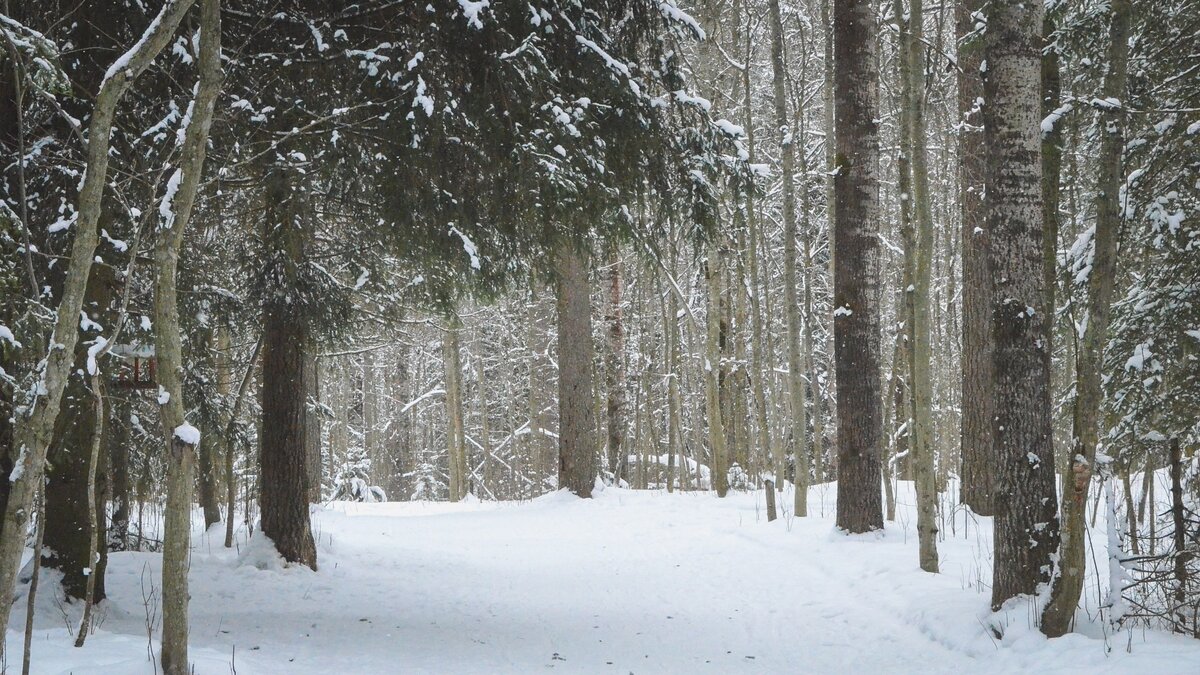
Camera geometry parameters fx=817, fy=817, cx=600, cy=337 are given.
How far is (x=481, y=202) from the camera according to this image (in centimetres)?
626

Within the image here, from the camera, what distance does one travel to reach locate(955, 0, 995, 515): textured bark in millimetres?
8750

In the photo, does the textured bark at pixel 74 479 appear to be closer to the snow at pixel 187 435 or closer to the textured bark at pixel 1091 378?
the snow at pixel 187 435

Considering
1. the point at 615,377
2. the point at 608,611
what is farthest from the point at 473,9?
the point at 615,377

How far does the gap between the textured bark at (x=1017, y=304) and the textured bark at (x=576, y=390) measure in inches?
375

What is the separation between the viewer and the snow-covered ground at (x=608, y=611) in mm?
4898

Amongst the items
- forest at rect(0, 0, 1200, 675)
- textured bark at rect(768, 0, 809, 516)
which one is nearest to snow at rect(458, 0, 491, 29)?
forest at rect(0, 0, 1200, 675)

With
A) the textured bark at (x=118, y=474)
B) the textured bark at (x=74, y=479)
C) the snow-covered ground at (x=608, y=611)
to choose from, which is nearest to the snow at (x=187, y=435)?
the snow-covered ground at (x=608, y=611)

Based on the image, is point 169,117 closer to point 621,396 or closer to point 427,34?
point 427,34

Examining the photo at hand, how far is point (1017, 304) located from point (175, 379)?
4.86 meters

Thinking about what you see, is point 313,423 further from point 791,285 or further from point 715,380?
point 791,285

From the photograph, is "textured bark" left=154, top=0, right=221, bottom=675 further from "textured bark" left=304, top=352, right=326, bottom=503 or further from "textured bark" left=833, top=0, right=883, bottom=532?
"textured bark" left=833, top=0, right=883, bottom=532

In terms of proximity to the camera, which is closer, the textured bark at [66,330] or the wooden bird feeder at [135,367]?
the textured bark at [66,330]

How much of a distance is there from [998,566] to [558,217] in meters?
3.82

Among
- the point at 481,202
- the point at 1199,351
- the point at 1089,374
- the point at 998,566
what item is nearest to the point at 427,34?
the point at 481,202
